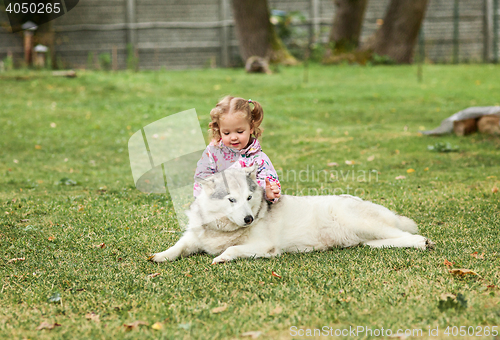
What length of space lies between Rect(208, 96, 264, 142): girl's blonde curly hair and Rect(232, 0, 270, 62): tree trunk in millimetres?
14615

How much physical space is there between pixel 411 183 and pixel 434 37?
53.0 feet

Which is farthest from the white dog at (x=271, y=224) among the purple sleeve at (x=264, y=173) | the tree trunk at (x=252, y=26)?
the tree trunk at (x=252, y=26)

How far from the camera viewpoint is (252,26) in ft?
60.5

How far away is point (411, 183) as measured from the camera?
6875 millimetres

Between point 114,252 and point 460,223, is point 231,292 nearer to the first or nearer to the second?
point 114,252

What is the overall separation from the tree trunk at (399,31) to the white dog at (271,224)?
15.1 meters

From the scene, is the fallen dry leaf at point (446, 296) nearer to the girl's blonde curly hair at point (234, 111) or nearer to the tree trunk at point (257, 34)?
the girl's blonde curly hair at point (234, 111)

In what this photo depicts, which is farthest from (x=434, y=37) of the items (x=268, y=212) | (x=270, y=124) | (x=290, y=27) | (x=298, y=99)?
(x=268, y=212)

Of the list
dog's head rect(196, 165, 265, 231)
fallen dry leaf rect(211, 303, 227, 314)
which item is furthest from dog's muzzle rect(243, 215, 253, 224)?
fallen dry leaf rect(211, 303, 227, 314)

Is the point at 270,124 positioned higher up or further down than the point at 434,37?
further down

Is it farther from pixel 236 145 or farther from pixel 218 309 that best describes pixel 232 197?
pixel 218 309

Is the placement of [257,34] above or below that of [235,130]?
above

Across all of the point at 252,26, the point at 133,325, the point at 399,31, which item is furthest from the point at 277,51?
the point at 133,325

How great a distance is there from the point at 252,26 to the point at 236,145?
1510 centimetres
